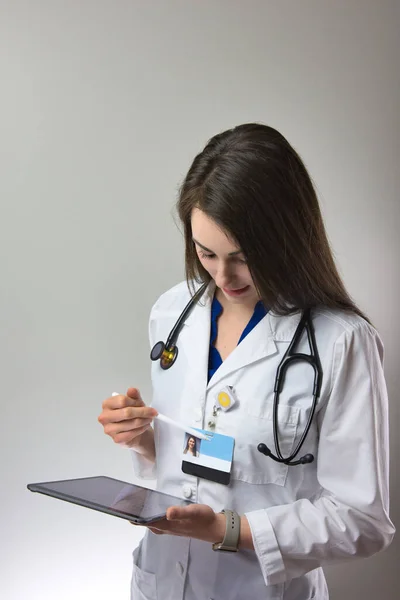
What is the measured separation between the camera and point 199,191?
3.44ft

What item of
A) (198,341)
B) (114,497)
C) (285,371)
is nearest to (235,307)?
(198,341)

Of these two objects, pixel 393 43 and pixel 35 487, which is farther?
pixel 393 43

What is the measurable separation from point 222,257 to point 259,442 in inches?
13.4

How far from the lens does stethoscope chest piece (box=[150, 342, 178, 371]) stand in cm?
123

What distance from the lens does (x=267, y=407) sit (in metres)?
1.07

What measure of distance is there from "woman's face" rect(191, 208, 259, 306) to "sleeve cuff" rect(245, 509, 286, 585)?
400mm

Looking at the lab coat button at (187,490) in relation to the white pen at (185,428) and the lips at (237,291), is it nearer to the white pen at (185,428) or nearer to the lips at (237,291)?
the white pen at (185,428)

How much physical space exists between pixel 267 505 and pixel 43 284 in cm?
91

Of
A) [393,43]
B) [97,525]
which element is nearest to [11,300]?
[97,525]

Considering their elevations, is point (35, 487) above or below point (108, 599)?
above

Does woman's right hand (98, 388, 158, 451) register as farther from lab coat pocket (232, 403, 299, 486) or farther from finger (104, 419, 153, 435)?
lab coat pocket (232, 403, 299, 486)

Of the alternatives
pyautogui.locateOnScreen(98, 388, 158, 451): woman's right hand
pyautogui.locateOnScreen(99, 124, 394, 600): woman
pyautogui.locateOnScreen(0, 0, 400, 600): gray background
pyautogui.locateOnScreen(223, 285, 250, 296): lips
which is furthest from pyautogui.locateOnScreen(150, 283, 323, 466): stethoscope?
pyautogui.locateOnScreen(0, 0, 400, 600): gray background

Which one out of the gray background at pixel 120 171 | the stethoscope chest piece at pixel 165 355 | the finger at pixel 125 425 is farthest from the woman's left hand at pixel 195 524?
the gray background at pixel 120 171

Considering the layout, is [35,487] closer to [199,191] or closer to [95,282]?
Answer: [199,191]
